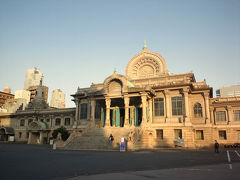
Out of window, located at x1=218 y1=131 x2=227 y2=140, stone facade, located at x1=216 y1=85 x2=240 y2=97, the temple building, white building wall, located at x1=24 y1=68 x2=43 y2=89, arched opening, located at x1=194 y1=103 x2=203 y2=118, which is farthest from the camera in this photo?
white building wall, located at x1=24 y1=68 x2=43 y2=89

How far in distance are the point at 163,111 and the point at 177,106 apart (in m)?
2.53

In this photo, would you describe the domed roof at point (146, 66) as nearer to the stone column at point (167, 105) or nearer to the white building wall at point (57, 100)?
the stone column at point (167, 105)

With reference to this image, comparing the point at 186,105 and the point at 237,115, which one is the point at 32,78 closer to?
the point at 186,105

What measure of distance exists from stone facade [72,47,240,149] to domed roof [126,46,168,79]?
3.35 m

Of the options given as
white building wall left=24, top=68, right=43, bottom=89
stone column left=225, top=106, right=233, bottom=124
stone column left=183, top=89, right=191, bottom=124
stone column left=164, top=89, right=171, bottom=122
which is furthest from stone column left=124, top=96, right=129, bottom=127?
white building wall left=24, top=68, right=43, bottom=89

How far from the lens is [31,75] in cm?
14988

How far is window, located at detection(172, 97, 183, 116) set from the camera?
34.6 meters

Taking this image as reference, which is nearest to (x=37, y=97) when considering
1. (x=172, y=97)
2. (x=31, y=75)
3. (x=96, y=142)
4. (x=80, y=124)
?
(x=80, y=124)

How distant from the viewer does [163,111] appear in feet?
117

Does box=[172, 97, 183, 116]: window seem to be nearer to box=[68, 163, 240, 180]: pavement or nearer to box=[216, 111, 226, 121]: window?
box=[216, 111, 226, 121]: window

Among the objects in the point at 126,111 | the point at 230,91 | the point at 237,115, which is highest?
the point at 230,91

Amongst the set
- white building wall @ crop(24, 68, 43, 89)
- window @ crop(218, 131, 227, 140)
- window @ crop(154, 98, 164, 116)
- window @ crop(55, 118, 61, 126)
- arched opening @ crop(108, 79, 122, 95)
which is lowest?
window @ crop(218, 131, 227, 140)

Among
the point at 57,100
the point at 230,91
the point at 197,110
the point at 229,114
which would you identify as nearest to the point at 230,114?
the point at 229,114

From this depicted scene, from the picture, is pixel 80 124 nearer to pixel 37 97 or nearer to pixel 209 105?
pixel 209 105
